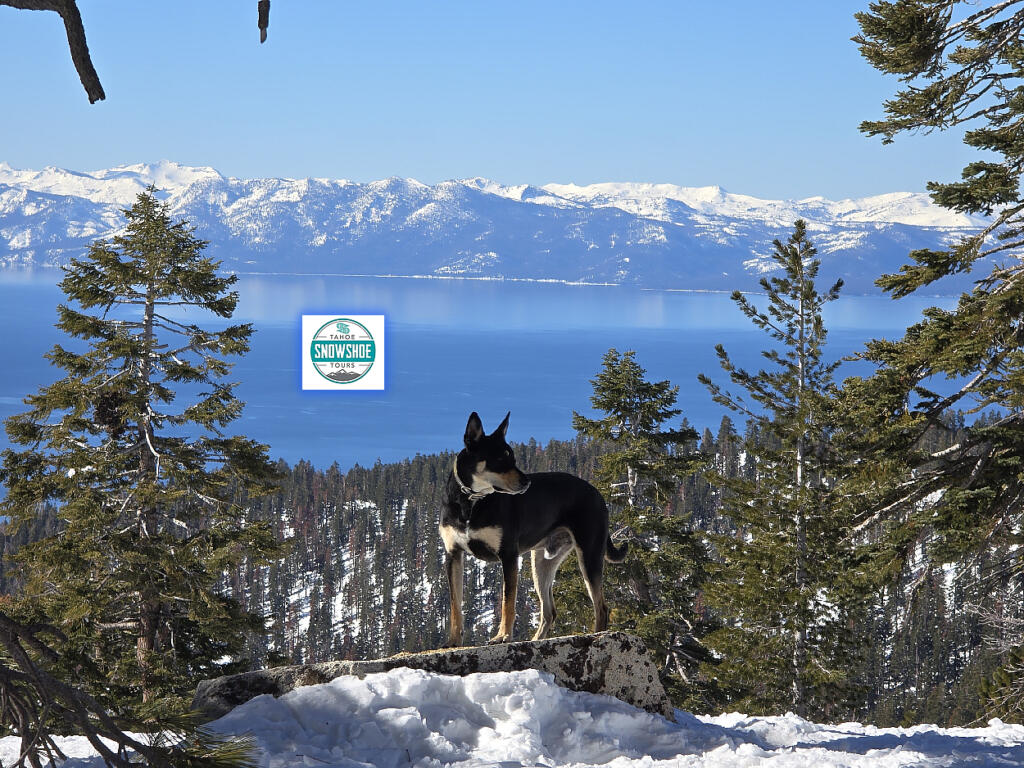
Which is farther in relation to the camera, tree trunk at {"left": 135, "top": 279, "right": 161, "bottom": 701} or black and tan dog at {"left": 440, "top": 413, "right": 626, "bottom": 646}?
tree trunk at {"left": 135, "top": 279, "right": 161, "bottom": 701}

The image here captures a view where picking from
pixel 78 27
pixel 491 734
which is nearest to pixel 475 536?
pixel 491 734

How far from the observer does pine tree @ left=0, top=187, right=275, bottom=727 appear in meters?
19.0

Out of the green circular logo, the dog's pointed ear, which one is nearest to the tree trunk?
the dog's pointed ear

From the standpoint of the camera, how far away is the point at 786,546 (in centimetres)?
2905

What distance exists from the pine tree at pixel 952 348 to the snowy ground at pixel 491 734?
4.82 m

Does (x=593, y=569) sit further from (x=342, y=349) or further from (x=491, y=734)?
(x=342, y=349)

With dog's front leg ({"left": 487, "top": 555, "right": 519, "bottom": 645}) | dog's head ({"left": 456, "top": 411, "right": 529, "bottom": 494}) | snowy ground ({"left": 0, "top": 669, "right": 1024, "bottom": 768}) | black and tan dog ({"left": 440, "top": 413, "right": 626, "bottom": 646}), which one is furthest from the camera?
dog's front leg ({"left": 487, "top": 555, "right": 519, "bottom": 645})

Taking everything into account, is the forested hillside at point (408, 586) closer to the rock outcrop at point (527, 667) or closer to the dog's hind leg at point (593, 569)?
the dog's hind leg at point (593, 569)

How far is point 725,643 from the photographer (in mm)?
28484

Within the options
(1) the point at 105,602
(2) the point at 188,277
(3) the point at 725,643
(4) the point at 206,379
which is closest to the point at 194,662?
(1) the point at 105,602

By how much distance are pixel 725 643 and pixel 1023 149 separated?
18868 mm

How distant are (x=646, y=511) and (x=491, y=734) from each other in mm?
19890

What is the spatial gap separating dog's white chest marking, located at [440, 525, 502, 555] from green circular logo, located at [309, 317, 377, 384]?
43775 millimetres

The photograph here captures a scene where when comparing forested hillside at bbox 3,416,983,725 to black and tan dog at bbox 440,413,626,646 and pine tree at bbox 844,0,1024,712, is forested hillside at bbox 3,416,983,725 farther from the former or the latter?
black and tan dog at bbox 440,413,626,646
